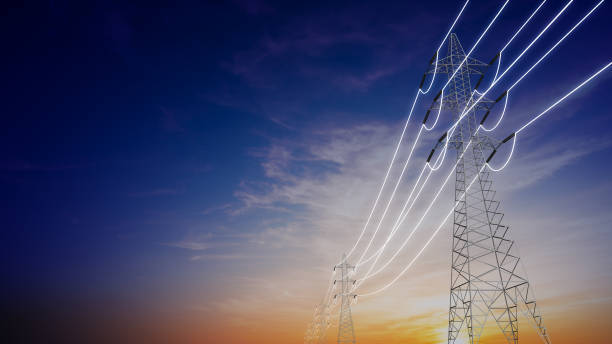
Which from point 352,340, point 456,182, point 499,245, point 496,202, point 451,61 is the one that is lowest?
point 352,340

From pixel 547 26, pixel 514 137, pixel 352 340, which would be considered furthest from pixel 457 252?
pixel 352 340

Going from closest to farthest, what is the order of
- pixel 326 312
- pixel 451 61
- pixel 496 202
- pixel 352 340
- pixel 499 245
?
pixel 499 245 → pixel 496 202 → pixel 451 61 → pixel 352 340 → pixel 326 312

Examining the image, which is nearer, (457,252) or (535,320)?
(535,320)

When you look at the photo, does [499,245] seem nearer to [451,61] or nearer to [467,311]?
[467,311]

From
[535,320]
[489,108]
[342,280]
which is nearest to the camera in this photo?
[535,320]

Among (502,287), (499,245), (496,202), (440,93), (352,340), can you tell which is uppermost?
(440,93)

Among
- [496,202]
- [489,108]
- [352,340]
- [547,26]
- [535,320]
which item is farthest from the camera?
[352,340]

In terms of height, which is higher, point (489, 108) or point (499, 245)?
point (489, 108)

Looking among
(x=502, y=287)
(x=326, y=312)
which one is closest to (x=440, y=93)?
(x=502, y=287)

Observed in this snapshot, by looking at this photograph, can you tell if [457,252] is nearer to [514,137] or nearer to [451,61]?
[514,137]
